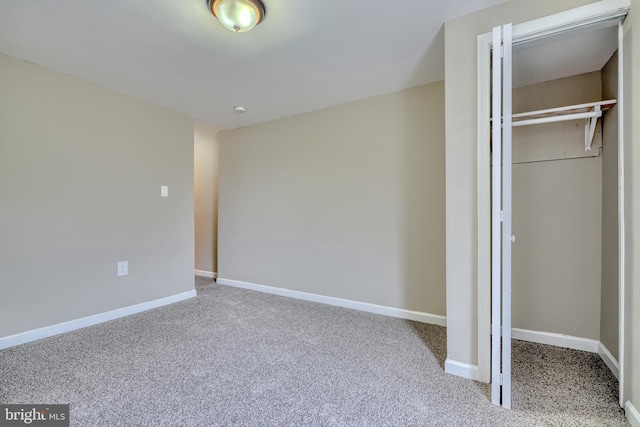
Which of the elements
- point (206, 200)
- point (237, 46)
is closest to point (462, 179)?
point (237, 46)

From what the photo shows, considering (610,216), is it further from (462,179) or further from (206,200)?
(206,200)

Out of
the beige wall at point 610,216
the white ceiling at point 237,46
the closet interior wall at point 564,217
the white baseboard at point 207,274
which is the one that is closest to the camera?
the white ceiling at point 237,46

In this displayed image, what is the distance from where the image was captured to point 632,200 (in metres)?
1.31

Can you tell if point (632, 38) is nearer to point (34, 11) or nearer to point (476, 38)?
point (476, 38)

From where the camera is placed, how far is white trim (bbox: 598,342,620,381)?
5.54 ft

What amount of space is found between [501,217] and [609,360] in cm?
130

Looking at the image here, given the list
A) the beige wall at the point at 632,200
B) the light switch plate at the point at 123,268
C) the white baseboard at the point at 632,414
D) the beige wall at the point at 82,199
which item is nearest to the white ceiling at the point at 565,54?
the beige wall at the point at 632,200

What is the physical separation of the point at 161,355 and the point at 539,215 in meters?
2.95

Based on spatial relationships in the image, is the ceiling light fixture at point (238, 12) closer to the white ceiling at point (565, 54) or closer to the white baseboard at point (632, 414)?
the white ceiling at point (565, 54)

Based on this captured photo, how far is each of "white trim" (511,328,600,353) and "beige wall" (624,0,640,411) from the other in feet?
2.62

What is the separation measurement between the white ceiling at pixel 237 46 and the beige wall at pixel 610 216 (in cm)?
106

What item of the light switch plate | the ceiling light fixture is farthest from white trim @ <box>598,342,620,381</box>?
the light switch plate

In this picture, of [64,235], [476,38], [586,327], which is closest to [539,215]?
[586,327]

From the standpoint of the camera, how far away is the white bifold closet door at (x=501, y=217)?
1.44 m
